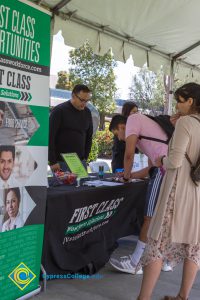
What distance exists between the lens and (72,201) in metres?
2.68

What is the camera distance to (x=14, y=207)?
2.29 meters

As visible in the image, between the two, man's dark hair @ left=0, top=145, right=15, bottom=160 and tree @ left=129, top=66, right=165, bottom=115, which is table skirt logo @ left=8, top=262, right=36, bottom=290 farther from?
tree @ left=129, top=66, right=165, bottom=115

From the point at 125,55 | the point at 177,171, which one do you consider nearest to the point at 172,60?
the point at 125,55

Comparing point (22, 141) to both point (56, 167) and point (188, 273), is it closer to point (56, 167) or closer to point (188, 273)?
point (56, 167)

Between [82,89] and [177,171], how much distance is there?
1614mm

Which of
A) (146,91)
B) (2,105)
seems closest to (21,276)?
(2,105)

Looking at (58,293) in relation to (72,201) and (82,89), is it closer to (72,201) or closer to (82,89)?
(72,201)

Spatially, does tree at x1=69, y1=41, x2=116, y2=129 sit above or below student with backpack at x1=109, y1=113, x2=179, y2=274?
above

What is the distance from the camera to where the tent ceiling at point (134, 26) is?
12.7 ft

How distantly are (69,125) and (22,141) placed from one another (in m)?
1.39

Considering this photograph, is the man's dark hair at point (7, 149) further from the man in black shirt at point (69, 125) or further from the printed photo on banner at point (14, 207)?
the man in black shirt at point (69, 125)

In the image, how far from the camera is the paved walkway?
2656mm

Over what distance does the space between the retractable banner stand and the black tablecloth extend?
6.3 inches

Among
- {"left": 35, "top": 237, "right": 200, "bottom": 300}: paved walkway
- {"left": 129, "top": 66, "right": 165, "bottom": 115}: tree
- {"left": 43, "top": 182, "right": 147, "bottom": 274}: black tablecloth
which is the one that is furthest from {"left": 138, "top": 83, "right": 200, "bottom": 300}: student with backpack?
{"left": 129, "top": 66, "right": 165, "bottom": 115}: tree
